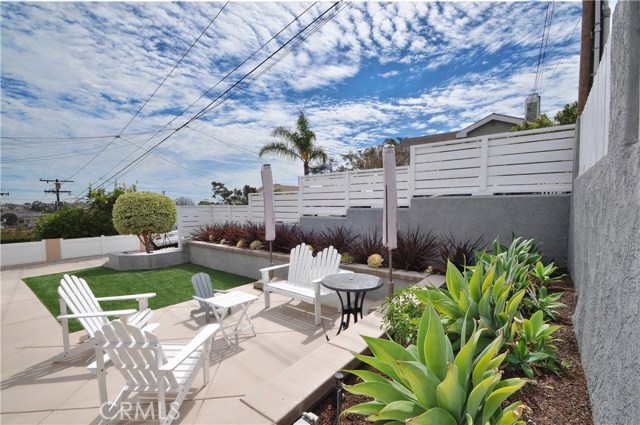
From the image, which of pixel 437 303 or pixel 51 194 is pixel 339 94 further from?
pixel 51 194

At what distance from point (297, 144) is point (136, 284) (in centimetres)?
1167

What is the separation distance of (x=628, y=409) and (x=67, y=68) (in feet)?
46.2

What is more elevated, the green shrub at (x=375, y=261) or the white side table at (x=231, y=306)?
the green shrub at (x=375, y=261)

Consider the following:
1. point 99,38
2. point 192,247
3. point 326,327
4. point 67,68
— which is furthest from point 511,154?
point 67,68

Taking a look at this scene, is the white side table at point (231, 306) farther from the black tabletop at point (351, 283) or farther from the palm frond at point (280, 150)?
the palm frond at point (280, 150)

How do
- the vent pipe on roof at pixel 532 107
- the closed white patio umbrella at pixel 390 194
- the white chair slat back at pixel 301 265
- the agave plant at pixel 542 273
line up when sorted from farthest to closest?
the vent pipe on roof at pixel 532 107, the white chair slat back at pixel 301 265, the closed white patio umbrella at pixel 390 194, the agave plant at pixel 542 273

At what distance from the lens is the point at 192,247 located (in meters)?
9.48

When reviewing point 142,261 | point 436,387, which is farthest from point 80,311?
point 142,261

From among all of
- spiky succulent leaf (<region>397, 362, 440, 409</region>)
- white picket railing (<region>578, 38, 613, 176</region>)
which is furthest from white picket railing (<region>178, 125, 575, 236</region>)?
spiky succulent leaf (<region>397, 362, 440, 409</region>)

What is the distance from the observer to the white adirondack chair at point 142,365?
6.79ft

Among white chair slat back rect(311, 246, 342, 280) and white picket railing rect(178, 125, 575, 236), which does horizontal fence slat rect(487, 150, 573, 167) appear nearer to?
white picket railing rect(178, 125, 575, 236)

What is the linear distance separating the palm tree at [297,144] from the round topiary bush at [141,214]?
798cm

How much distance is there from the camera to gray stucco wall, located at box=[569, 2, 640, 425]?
909mm

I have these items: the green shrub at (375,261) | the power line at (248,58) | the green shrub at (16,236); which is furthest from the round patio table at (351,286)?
the green shrub at (16,236)
